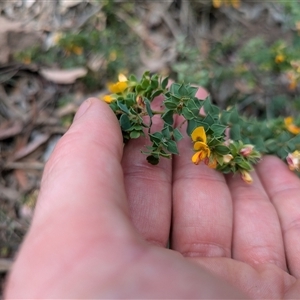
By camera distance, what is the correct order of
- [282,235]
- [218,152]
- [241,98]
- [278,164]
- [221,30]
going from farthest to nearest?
[221,30] → [241,98] → [278,164] → [282,235] → [218,152]

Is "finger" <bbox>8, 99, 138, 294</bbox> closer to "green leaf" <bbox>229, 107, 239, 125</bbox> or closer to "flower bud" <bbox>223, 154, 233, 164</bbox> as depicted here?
"flower bud" <bbox>223, 154, 233, 164</bbox>

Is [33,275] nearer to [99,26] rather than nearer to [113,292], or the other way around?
[113,292]

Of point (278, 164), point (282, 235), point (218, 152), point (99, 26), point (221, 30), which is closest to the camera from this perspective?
point (218, 152)

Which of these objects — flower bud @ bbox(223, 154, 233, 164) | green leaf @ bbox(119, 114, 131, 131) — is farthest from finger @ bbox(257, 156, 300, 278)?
green leaf @ bbox(119, 114, 131, 131)

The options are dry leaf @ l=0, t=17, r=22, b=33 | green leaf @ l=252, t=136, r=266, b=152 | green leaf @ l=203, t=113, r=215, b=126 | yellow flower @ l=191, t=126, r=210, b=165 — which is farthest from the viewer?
dry leaf @ l=0, t=17, r=22, b=33

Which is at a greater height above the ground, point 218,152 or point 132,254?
point 132,254

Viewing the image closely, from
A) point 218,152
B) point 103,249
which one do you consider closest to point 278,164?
point 218,152

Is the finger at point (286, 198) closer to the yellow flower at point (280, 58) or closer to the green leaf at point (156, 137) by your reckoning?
the green leaf at point (156, 137)
